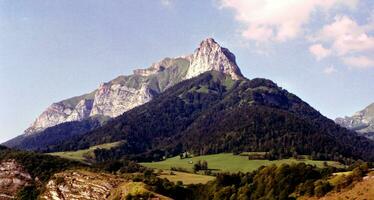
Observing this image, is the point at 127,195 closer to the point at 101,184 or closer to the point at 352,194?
the point at 101,184

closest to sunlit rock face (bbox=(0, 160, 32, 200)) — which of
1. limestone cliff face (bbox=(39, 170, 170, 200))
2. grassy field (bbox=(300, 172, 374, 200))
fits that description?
limestone cliff face (bbox=(39, 170, 170, 200))

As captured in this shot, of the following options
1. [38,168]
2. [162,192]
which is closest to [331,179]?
[162,192]

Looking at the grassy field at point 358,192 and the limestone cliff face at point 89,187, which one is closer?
the grassy field at point 358,192

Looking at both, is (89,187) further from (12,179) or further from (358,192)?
(358,192)

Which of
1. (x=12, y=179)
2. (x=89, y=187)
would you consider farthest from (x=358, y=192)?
(x=12, y=179)

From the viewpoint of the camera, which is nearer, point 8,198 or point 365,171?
point 365,171

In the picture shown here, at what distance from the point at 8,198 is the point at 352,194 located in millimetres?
119234

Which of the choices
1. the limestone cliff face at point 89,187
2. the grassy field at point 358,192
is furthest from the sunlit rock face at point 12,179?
the grassy field at point 358,192

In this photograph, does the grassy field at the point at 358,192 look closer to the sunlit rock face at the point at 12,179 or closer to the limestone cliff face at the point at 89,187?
the limestone cliff face at the point at 89,187

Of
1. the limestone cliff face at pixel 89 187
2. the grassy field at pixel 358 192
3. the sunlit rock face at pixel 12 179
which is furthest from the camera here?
the sunlit rock face at pixel 12 179

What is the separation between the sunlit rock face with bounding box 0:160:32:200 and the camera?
600ft

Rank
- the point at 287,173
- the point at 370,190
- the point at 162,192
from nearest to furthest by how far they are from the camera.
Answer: the point at 370,190 → the point at 287,173 → the point at 162,192

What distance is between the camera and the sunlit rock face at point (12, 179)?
183 meters

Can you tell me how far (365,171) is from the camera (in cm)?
12525
